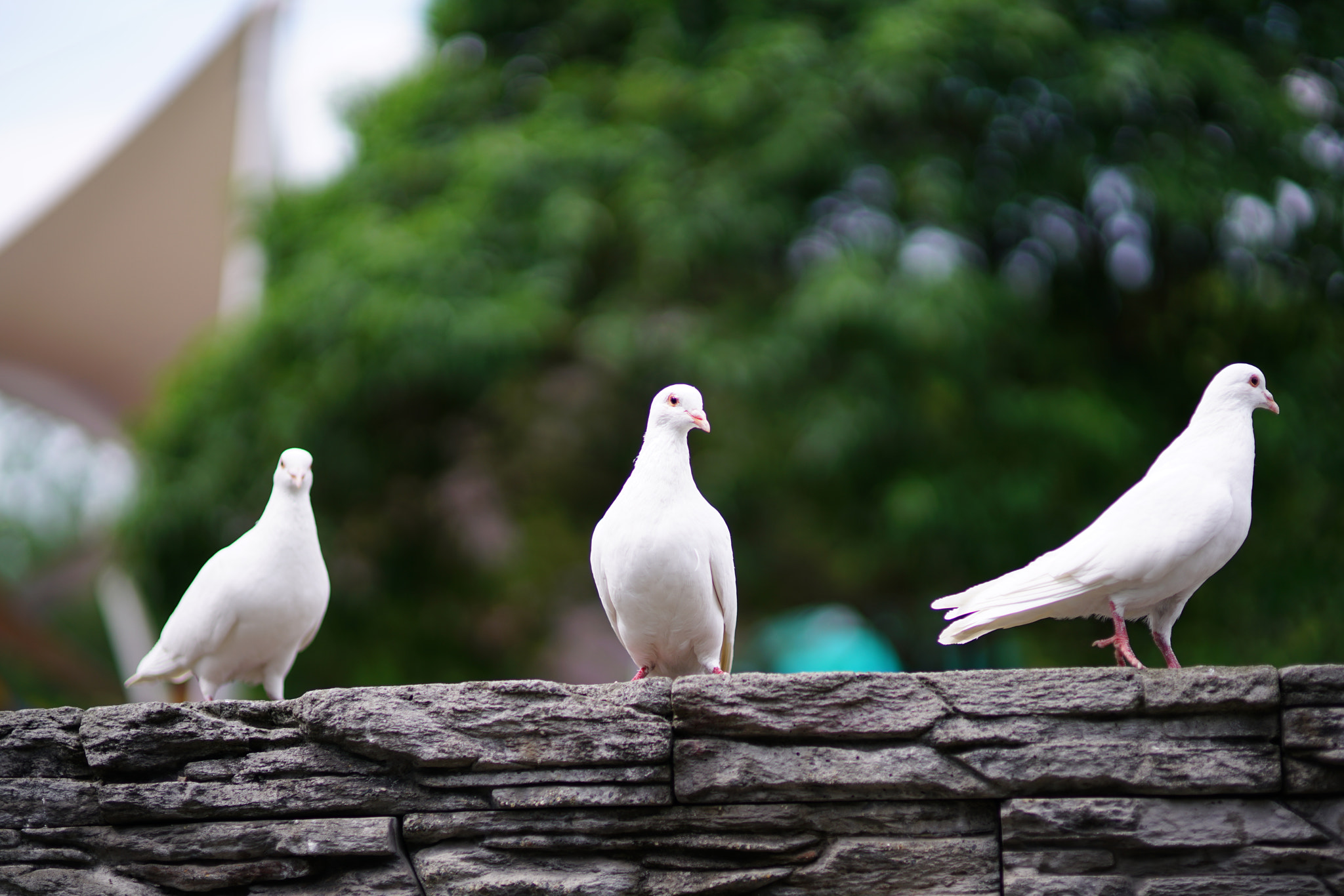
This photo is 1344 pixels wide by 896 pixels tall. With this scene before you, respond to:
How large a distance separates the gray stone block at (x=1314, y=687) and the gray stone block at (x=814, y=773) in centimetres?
82

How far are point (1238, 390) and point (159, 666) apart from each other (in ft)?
11.8

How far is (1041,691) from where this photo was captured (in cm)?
308

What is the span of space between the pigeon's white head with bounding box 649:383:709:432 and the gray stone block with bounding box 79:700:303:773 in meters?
1.43

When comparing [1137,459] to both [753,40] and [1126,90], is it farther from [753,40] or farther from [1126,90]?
[753,40]

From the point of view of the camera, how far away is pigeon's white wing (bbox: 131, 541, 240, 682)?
3.64 metres

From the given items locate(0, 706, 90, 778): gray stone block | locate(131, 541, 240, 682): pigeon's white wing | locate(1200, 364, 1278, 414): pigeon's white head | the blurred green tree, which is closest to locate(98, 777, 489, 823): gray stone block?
locate(0, 706, 90, 778): gray stone block

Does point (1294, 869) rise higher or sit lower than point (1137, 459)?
higher

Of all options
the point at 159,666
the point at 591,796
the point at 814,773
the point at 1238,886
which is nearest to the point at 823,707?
the point at 814,773

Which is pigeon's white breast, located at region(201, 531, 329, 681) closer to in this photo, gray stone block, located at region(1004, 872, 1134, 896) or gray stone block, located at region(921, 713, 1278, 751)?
gray stone block, located at region(921, 713, 1278, 751)

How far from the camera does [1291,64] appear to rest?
8102 mm

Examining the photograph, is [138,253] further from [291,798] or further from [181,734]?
[291,798]

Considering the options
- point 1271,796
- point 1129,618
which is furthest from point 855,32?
point 1271,796

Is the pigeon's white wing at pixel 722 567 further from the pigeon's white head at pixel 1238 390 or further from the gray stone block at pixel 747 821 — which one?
the pigeon's white head at pixel 1238 390

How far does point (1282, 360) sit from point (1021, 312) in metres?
1.78
